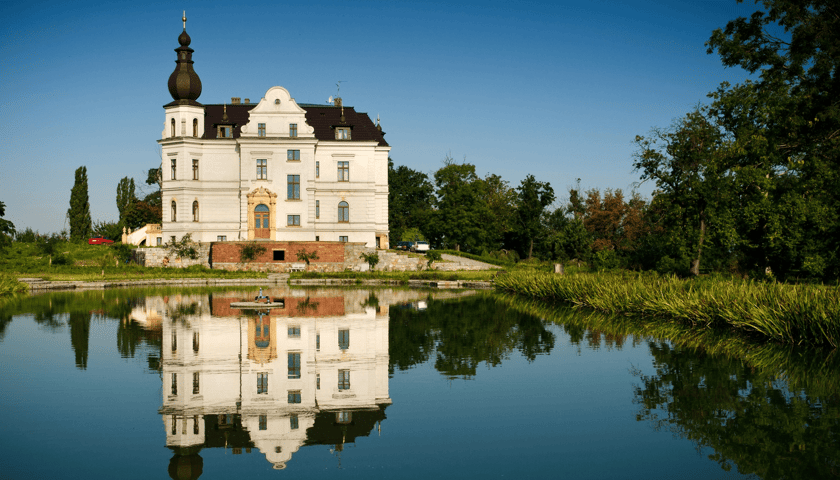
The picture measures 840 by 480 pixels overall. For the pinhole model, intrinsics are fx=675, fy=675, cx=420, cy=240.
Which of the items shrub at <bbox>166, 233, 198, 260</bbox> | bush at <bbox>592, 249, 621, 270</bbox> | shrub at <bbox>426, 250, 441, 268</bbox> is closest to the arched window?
shrub at <bbox>426, 250, 441, 268</bbox>

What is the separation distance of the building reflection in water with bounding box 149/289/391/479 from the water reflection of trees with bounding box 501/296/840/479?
475 centimetres

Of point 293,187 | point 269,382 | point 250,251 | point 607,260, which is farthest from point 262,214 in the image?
point 269,382

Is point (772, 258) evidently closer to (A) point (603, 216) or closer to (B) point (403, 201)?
(A) point (603, 216)

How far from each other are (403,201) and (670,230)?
45597 mm

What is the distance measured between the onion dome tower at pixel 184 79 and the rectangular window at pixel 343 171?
11.6m

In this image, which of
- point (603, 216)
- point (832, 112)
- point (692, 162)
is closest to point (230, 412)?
point (832, 112)

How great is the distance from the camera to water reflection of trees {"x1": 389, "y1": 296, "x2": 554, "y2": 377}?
50.5 feet

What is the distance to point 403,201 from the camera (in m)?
78.4

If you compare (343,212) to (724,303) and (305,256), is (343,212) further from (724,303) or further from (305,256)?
(724,303)

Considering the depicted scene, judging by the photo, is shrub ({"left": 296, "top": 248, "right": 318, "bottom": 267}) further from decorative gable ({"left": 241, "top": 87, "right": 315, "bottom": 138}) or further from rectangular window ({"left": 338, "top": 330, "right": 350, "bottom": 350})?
rectangular window ({"left": 338, "top": 330, "right": 350, "bottom": 350})

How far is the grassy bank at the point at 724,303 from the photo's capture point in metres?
16.4

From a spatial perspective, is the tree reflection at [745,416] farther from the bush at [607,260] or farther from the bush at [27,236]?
the bush at [27,236]

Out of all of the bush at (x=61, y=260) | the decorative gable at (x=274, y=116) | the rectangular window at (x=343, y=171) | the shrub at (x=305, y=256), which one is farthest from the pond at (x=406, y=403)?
the rectangular window at (x=343, y=171)

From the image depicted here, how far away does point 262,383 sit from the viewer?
41.7ft
